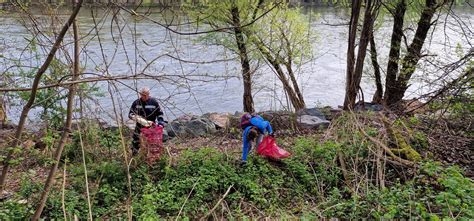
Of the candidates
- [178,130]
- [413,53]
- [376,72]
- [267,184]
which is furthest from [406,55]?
[267,184]

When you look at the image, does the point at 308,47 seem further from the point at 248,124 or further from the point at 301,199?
the point at 301,199

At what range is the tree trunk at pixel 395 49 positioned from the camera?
470 inches

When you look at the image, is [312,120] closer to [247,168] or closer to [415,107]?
[415,107]

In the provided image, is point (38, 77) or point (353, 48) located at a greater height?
point (38, 77)

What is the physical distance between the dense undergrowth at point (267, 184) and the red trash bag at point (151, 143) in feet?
0.42

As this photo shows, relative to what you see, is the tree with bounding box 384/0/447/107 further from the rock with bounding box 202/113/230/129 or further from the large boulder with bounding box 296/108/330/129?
the rock with bounding box 202/113/230/129

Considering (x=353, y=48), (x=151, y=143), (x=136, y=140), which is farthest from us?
(x=353, y=48)

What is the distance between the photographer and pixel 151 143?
698 centimetres

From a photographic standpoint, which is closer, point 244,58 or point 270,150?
point 270,150

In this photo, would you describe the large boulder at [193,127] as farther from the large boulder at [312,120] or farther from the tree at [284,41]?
the tree at [284,41]

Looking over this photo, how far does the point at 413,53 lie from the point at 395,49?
145 centimetres

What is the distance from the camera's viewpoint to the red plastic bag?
23.4ft


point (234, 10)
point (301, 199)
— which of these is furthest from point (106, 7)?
point (234, 10)

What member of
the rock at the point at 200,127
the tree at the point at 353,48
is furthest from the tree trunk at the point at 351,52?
the rock at the point at 200,127
